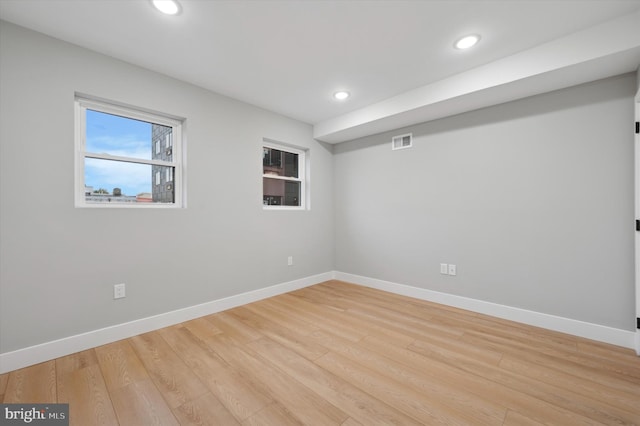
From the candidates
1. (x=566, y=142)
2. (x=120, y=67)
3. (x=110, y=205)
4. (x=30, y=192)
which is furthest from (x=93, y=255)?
(x=566, y=142)

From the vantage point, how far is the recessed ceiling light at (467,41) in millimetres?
2158

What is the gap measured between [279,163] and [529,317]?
11.8 feet

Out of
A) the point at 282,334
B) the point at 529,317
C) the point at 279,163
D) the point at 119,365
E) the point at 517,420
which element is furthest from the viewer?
the point at 279,163

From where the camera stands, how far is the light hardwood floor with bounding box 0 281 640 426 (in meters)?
1.50

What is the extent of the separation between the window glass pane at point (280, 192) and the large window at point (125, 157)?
1.18m

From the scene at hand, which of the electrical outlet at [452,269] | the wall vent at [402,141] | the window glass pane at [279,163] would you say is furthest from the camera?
the window glass pane at [279,163]

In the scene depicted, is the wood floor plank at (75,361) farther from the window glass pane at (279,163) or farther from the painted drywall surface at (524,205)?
the painted drywall surface at (524,205)

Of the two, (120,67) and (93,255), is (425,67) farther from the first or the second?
(93,255)

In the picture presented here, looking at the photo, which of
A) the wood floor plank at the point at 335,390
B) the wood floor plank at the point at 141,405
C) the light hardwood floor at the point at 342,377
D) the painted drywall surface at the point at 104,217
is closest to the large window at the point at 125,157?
the painted drywall surface at the point at 104,217

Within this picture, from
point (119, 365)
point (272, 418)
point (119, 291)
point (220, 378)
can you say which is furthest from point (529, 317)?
point (119, 291)

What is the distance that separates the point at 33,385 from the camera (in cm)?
175

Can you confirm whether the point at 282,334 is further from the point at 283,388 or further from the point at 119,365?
the point at 119,365

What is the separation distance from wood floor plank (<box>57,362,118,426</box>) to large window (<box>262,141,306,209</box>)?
242cm

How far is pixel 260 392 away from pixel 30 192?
7.59ft
